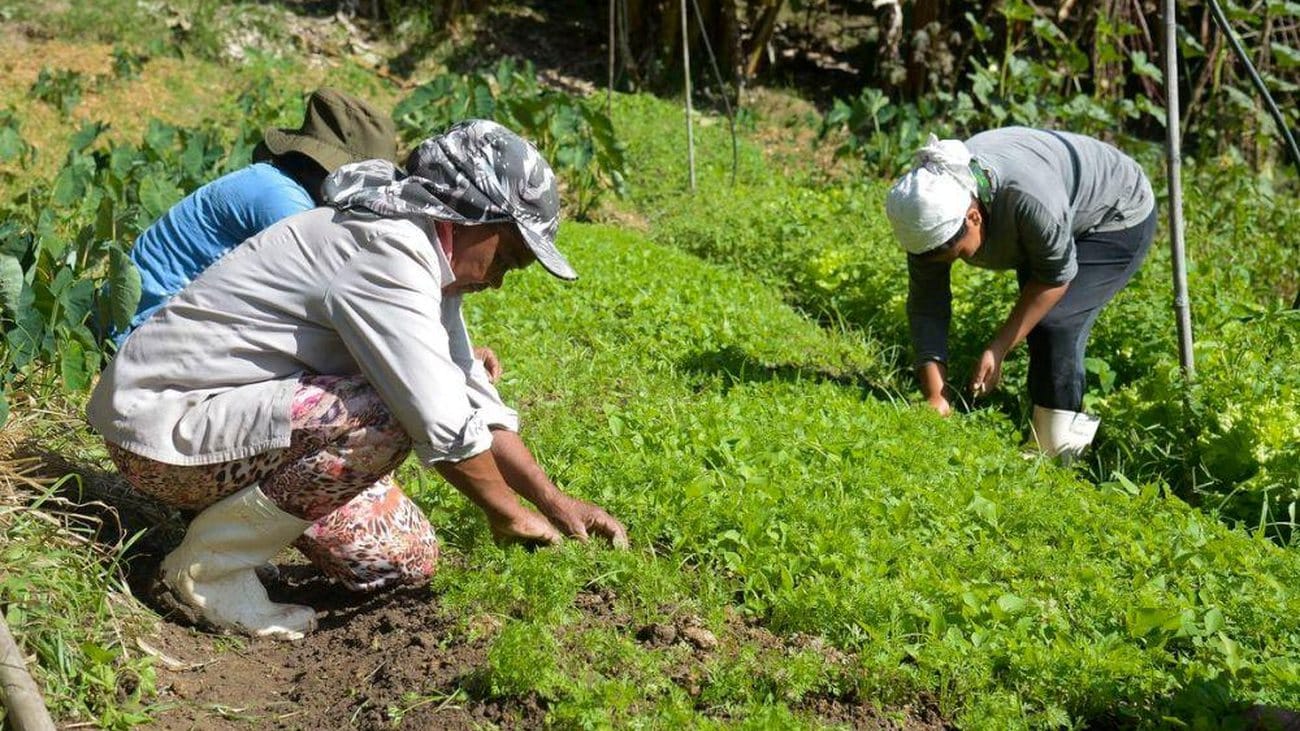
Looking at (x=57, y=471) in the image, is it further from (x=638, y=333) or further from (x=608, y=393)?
(x=638, y=333)

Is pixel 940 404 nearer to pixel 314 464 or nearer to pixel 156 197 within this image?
pixel 314 464

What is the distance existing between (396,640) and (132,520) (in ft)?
3.03

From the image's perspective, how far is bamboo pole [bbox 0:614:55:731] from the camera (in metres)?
2.65

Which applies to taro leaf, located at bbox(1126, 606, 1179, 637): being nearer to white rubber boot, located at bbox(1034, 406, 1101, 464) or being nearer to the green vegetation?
white rubber boot, located at bbox(1034, 406, 1101, 464)

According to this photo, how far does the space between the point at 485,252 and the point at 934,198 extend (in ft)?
6.15

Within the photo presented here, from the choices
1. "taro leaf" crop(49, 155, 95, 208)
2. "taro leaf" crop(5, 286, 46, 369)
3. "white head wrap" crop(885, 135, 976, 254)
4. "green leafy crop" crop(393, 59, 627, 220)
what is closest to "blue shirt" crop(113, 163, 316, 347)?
"taro leaf" crop(5, 286, 46, 369)

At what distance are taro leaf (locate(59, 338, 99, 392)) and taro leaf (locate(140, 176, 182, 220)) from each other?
5.62 feet

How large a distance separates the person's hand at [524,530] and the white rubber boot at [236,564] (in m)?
0.47

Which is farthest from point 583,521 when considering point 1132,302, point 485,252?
point 1132,302

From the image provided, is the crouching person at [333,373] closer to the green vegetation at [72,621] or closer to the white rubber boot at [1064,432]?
the green vegetation at [72,621]

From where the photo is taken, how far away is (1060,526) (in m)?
3.90

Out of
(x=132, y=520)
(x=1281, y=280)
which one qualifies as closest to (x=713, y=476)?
(x=132, y=520)

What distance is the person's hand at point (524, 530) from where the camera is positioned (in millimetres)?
3330

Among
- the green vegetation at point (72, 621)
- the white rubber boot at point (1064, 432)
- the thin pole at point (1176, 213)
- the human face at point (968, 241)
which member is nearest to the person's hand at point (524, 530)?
the green vegetation at point (72, 621)
